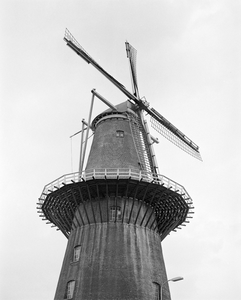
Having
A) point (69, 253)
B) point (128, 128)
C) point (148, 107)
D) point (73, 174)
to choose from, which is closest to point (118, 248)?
point (69, 253)

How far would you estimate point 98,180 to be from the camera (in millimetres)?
22250

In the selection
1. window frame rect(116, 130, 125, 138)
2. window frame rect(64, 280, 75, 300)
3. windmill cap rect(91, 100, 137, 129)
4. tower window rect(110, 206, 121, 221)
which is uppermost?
windmill cap rect(91, 100, 137, 129)

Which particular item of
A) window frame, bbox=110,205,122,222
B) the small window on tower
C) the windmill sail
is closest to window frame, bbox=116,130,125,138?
the small window on tower

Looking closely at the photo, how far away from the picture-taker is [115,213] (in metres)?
23.1

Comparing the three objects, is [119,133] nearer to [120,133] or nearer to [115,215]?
[120,133]

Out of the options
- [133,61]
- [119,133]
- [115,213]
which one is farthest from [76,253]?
[133,61]

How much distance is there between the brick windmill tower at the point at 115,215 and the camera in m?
21.0

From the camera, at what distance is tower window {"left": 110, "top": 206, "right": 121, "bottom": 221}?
23.0 meters

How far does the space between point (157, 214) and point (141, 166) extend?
3.35 m

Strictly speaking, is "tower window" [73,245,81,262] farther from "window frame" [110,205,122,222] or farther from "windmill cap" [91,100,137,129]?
"windmill cap" [91,100,137,129]

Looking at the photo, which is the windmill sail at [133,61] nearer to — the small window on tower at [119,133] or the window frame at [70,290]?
the small window on tower at [119,133]

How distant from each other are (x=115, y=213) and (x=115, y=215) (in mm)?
141

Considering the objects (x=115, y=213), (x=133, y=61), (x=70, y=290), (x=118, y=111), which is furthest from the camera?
(x=133, y=61)

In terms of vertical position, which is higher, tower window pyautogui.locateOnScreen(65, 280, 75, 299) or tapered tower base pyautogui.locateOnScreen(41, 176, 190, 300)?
tapered tower base pyautogui.locateOnScreen(41, 176, 190, 300)
